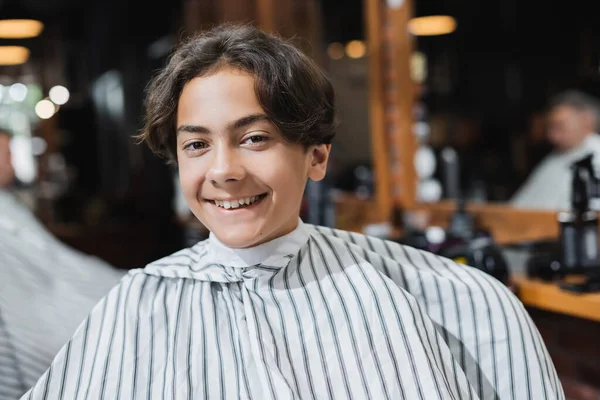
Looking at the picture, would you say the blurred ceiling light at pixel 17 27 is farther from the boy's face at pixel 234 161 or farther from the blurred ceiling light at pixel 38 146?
the boy's face at pixel 234 161

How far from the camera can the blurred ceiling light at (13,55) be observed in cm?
600

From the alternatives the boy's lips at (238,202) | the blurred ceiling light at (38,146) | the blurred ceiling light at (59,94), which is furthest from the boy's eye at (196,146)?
the blurred ceiling light at (59,94)

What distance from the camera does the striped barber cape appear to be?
1.23 meters

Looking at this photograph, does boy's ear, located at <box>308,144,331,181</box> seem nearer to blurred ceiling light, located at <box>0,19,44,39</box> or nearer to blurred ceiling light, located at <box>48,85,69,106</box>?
blurred ceiling light, located at <box>0,19,44,39</box>

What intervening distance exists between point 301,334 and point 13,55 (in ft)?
18.6

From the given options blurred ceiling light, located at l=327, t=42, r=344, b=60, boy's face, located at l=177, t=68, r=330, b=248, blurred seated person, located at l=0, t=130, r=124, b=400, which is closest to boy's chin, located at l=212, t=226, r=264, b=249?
boy's face, located at l=177, t=68, r=330, b=248

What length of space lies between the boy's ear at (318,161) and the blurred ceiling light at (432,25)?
1805 mm

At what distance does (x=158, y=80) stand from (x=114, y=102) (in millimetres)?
5695

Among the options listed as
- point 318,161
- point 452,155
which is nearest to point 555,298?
point 318,161

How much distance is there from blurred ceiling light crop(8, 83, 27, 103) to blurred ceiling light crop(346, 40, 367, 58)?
12.4 ft

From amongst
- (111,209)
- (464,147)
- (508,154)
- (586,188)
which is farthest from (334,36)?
(111,209)

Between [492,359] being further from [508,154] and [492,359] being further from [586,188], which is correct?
[508,154]

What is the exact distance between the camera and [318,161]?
145cm

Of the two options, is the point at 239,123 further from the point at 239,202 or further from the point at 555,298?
the point at 555,298
